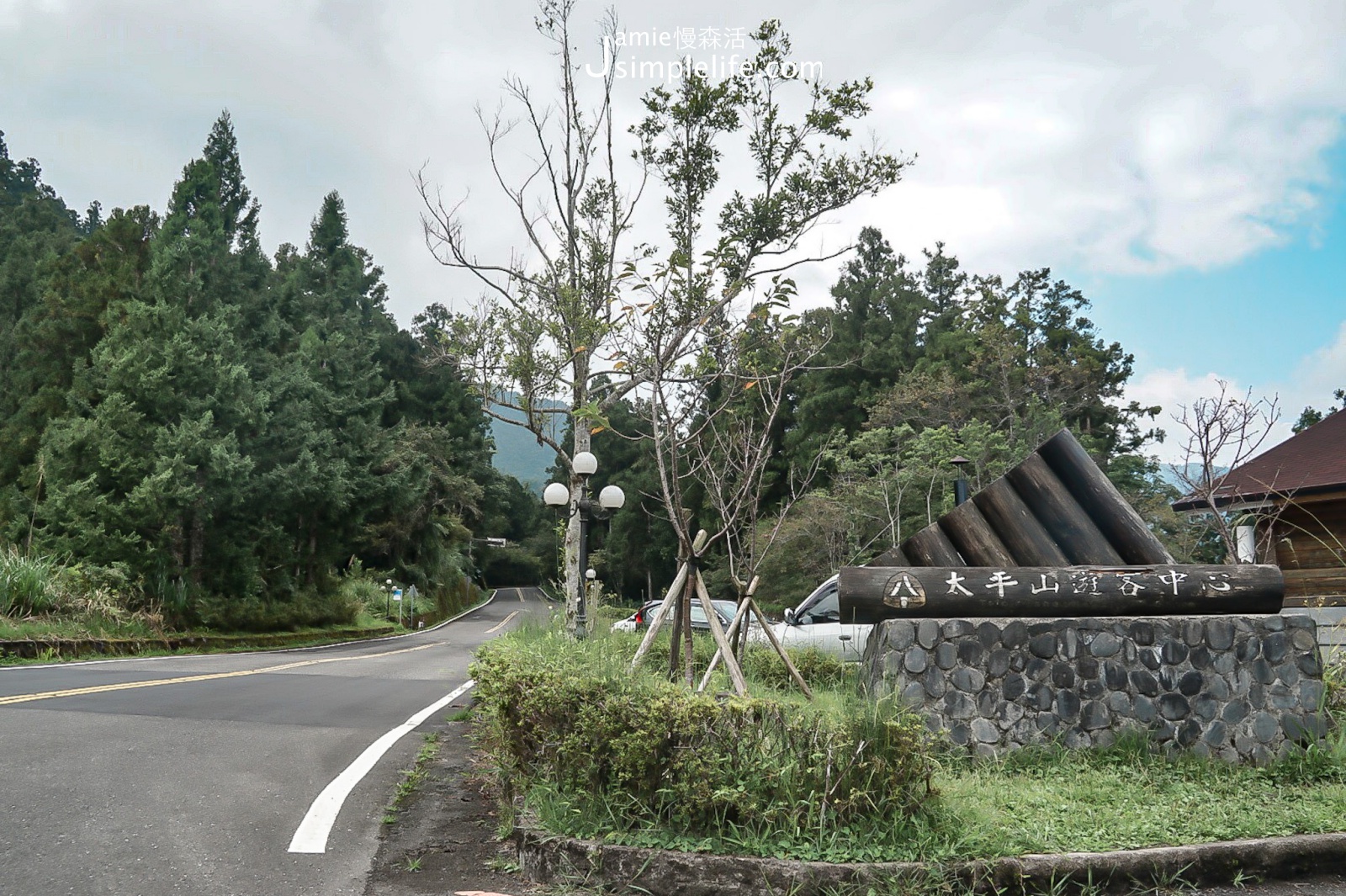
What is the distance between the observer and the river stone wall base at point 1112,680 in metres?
7.07

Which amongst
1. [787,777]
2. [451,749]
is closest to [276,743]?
[451,749]

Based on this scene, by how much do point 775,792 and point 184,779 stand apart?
4.16 metres

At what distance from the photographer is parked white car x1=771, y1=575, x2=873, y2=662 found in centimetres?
1217

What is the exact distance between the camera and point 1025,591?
A: 731 cm

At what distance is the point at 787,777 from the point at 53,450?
2241 centimetres

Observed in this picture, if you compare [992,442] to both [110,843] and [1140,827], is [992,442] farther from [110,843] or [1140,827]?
[110,843]

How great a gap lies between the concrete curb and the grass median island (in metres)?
0.10

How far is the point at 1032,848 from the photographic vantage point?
4.71 m

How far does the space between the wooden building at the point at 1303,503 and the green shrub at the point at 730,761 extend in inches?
518

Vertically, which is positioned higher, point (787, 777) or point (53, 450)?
point (53, 450)

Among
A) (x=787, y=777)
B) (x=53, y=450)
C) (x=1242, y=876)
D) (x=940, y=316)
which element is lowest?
(x=1242, y=876)

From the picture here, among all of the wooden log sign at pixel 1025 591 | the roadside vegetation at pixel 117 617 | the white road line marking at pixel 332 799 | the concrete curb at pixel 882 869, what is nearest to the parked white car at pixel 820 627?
the wooden log sign at pixel 1025 591

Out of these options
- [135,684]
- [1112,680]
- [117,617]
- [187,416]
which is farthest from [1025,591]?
[187,416]

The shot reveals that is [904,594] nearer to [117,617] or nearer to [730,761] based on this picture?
[730,761]
